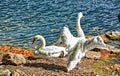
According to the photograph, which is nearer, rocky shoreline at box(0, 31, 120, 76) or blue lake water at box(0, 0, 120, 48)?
rocky shoreline at box(0, 31, 120, 76)

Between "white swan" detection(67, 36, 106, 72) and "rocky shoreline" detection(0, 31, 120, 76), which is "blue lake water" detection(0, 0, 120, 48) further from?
"white swan" detection(67, 36, 106, 72)

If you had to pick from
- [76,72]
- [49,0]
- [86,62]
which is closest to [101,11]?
[49,0]

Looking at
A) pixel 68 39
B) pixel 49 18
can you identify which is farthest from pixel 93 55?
pixel 49 18

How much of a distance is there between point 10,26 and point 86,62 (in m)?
17.8

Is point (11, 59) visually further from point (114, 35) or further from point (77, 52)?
point (114, 35)

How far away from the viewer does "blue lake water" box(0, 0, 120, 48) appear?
1439 inches

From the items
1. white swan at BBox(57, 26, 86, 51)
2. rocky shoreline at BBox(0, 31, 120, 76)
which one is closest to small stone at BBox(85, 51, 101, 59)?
rocky shoreline at BBox(0, 31, 120, 76)

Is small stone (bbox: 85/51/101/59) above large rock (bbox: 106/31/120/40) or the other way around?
above

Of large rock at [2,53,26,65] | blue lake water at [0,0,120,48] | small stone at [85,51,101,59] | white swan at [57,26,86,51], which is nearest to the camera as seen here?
large rock at [2,53,26,65]

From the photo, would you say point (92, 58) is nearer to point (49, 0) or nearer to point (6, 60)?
point (6, 60)

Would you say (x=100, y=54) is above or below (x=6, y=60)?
below

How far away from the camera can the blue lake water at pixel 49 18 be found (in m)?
36.6

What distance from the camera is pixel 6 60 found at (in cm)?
2120

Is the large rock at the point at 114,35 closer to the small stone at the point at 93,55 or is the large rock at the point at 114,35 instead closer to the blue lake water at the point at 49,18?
the blue lake water at the point at 49,18
